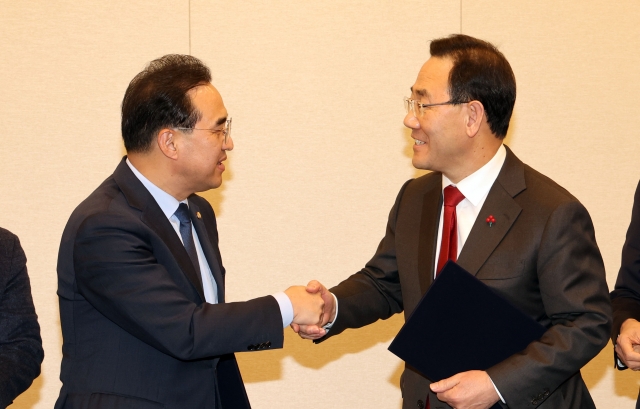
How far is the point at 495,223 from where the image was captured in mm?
2506

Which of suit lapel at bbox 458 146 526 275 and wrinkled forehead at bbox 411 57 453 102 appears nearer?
suit lapel at bbox 458 146 526 275

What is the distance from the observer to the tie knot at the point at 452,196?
2645 millimetres

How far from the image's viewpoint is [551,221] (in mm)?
2400

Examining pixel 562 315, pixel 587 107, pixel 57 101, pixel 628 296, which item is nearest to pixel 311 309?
pixel 562 315

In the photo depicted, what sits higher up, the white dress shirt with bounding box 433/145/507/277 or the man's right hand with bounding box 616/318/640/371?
the white dress shirt with bounding box 433/145/507/277

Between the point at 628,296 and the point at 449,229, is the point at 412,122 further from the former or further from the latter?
the point at 628,296

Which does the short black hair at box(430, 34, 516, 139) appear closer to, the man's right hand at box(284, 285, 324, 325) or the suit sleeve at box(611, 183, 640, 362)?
the suit sleeve at box(611, 183, 640, 362)

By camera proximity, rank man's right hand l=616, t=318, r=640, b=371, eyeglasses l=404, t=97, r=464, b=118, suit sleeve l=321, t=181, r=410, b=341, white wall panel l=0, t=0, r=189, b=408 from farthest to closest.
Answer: white wall panel l=0, t=0, r=189, b=408 → suit sleeve l=321, t=181, r=410, b=341 → eyeglasses l=404, t=97, r=464, b=118 → man's right hand l=616, t=318, r=640, b=371

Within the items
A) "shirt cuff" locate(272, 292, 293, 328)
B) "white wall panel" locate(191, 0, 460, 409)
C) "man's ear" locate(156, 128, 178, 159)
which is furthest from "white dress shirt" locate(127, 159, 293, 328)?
"white wall panel" locate(191, 0, 460, 409)

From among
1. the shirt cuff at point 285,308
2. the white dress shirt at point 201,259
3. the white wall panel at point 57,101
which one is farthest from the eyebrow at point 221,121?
the white wall panel at point 57,101

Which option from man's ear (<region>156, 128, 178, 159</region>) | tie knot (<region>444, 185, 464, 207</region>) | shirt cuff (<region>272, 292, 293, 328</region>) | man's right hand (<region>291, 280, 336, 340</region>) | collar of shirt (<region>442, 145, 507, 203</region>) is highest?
man's ear (<region>156, 128, 178, 159</region>)

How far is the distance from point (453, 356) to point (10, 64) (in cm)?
295

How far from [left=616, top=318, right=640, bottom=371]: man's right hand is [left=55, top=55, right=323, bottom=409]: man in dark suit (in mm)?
1011

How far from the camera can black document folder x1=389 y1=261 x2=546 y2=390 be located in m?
2.28
